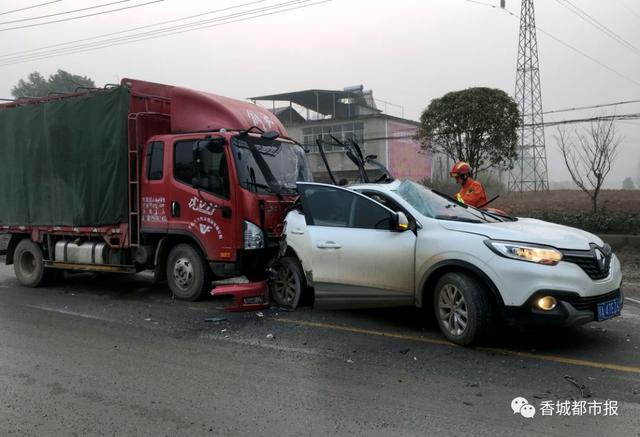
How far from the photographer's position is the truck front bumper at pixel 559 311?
4.60m

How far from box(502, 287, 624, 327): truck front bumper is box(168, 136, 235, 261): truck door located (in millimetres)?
3702

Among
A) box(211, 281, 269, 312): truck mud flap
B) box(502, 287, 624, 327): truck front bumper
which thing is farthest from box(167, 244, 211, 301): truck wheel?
box(502, 287, 624, 327): truck front bumper

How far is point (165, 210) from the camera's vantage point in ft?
24.8

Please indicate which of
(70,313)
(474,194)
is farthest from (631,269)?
(70,313)

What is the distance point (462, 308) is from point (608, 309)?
1272 mm

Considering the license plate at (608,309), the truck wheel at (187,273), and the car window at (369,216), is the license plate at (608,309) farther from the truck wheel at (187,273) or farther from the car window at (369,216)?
the truck wheel at (187,273)

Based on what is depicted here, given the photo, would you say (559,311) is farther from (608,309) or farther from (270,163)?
(270,163)

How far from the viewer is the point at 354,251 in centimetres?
586

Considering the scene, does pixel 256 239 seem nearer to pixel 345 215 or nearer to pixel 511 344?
pixel 345 215

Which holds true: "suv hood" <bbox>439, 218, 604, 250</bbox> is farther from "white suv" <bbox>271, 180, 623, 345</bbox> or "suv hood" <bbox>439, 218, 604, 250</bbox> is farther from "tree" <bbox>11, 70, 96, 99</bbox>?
"tree" <bbox>11, 70, 96, 99</bbox>

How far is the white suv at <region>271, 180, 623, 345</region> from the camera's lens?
466cm

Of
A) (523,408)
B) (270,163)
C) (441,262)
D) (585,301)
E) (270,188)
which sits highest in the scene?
(270,163)

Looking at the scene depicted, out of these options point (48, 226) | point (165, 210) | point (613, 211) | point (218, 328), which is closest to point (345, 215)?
point (218, 328)

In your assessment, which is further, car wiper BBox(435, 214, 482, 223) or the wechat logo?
car wiper BBox(435, 214, 482, 223)
